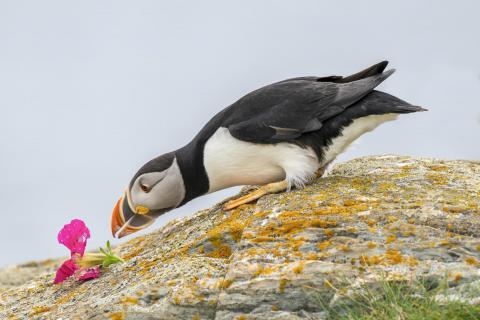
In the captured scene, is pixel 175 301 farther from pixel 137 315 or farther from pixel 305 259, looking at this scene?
pixel 305 259

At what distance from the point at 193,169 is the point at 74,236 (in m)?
1.46

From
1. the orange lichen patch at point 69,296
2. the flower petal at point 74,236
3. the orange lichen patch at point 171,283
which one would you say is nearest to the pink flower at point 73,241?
the flower petal at point 74,236

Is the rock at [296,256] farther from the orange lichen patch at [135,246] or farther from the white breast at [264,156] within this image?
the white breast at [264,156]

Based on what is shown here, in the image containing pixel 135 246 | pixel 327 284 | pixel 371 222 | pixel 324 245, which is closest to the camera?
pixel 327 284

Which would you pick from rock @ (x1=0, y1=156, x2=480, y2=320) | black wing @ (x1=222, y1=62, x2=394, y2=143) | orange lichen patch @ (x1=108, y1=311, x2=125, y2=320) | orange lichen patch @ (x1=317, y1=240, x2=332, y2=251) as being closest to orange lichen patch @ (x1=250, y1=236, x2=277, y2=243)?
rock @ (x1=0, y1=156, x2=480, y2=320)

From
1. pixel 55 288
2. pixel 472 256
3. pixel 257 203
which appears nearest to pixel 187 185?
pixel 257 203

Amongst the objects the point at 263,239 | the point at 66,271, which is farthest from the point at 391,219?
the point at 66,271

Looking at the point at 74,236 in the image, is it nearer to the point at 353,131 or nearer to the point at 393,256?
the point at 353,131

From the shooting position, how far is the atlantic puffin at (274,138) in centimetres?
783

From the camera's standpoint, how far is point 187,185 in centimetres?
844

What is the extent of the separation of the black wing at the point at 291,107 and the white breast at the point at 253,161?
0.10 metres

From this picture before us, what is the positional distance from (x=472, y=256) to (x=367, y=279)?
2.88 ft

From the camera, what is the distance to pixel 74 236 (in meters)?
7.76

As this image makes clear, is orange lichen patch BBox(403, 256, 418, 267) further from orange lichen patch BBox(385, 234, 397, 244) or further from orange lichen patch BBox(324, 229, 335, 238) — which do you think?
orange lichen patch BBox(324, 229, 335, 238)
